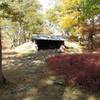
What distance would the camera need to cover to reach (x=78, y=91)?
15.3 metres

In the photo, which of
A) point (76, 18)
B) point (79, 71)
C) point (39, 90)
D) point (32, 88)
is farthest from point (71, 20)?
point (39, 90)

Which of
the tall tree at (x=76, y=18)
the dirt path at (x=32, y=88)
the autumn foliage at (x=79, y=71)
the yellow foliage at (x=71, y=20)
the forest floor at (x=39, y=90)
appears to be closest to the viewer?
the forest floor at (x=39, y=90)

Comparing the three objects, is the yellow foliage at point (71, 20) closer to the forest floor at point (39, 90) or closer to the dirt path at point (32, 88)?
the dirt path at point (32, 88)

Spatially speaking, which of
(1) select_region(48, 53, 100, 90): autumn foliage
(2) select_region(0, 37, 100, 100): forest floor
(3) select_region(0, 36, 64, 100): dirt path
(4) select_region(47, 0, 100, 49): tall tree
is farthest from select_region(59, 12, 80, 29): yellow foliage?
(2) select_region(0, 37, 100, 100): forest floor

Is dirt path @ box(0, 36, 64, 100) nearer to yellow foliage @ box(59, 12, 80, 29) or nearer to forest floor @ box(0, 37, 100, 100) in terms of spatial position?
forest floor @ box(0, 37, 100, 100)

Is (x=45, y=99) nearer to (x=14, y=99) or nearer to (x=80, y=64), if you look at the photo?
(x=14, y=99)

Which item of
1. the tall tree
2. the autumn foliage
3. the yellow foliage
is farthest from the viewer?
the yellow foliage

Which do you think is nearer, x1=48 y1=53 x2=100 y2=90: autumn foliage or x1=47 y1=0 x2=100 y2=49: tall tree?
x1=48 y1=53 x2=100 y2=90: autumn foliage

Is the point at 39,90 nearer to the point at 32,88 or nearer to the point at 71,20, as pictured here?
the point at 32,88

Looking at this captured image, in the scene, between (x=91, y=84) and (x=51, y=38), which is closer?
(x=91, y=84)

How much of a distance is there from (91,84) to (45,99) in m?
3.12

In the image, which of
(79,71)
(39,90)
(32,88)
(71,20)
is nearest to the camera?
(39,90)

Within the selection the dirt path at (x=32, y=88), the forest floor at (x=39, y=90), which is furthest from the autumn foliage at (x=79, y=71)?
the dirt path at (x=32, y=88)

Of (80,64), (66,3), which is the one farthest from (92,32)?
(80,64)
